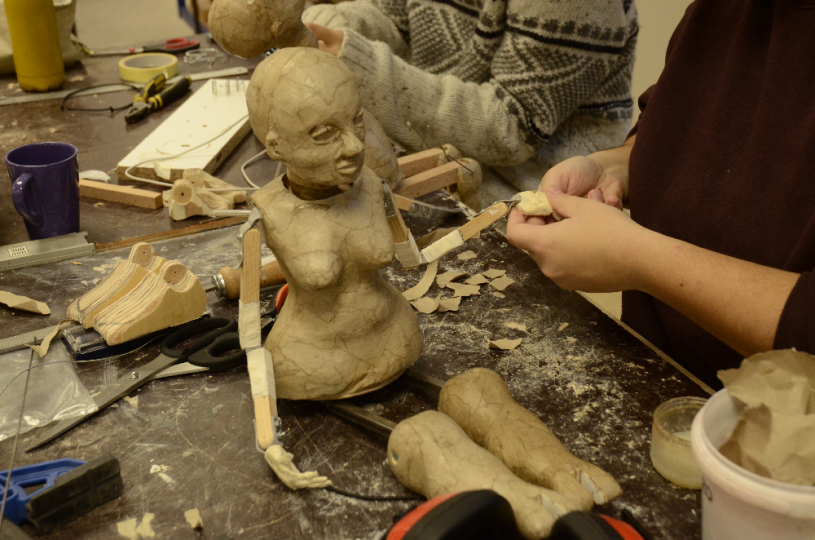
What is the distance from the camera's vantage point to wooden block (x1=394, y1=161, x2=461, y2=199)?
1.65 metres

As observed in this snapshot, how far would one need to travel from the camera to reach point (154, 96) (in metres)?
2.19

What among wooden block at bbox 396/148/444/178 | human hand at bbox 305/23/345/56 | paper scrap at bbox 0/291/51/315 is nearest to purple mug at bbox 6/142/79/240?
paper scrap at bbox 0/291/51/315

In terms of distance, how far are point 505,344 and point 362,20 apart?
1383 millimetres

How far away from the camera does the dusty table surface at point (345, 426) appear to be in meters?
0.85

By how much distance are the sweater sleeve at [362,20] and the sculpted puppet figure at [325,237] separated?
4.12 feet

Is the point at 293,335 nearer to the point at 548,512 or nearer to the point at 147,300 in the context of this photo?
the point at 147,300

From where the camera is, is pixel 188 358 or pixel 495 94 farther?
pixel 495 94

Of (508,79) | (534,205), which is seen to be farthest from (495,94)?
(534,205)

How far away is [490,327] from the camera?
4.00 ft

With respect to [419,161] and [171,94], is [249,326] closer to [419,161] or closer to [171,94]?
[419,161]

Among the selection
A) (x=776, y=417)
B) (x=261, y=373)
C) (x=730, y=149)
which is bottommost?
(x=261, y=373)

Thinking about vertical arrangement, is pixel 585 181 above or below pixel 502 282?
above

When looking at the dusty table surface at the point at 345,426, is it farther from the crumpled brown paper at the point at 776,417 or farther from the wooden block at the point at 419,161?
the wooden block at the point at 419,161

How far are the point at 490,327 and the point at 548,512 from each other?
492mm
